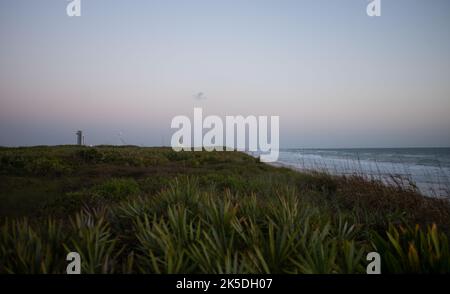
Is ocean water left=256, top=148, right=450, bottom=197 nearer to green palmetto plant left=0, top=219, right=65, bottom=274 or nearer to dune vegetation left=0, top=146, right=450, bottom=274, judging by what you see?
dune vegetation left=0, top=146, right=450, bottom=274

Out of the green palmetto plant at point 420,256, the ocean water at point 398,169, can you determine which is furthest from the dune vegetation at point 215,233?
the ocean water at point 398,169

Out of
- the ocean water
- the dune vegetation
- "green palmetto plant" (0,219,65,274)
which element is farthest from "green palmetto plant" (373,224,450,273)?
the ocean water

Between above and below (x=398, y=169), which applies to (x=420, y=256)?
above

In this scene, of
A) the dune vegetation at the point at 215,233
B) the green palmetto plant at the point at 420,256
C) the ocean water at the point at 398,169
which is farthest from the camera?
the ocean water at the point at 398,169

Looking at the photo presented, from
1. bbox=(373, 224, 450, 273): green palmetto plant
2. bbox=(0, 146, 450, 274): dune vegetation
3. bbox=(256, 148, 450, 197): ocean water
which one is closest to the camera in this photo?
bbox=(373, 224, 450, 273): green palmetto plant

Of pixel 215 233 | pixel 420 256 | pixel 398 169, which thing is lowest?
pixel 398 169

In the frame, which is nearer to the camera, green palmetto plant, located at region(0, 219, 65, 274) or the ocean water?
green palmetto plant, located at region(0, 219, 65, 274)

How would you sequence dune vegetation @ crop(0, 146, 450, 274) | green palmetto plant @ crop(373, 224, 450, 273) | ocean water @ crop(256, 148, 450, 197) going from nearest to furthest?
1. green palmetto plant @ crop(373, 224, 450, 273)
2. dune vegetation @ crop(0, 146, 450, 274)
3. ocean water @ crop(256, 148, 450, 197)

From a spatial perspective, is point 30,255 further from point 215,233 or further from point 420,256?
point 420,256

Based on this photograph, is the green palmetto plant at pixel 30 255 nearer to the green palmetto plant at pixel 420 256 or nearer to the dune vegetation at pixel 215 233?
the dune vegetation at pixel 215 233

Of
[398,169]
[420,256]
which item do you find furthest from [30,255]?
[398,169]

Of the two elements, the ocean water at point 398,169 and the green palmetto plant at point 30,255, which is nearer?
the green palmetto plant at point 30,255
